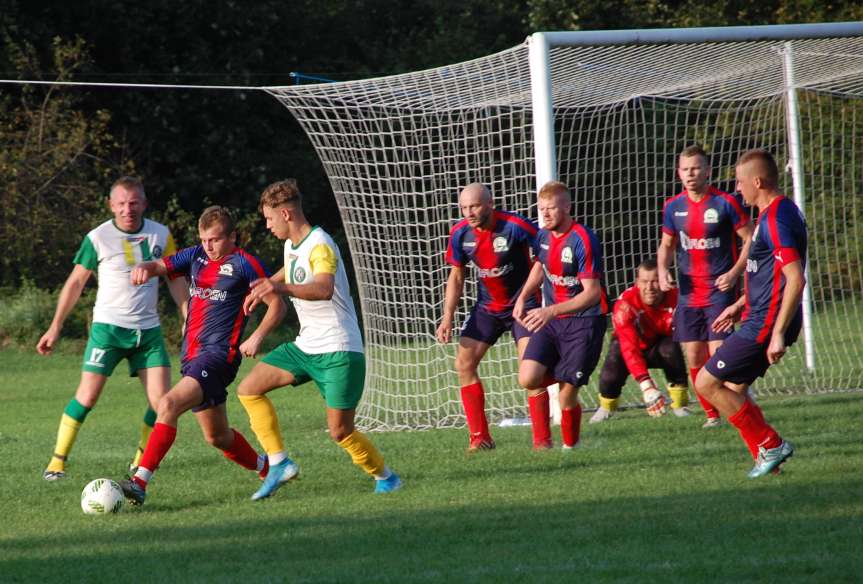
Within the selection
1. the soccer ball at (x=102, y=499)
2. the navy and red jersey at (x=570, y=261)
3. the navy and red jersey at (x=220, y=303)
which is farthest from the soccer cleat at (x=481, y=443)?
the soccer ball at (x=102, y=499)

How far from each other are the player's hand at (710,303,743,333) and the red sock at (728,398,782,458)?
0.93 meters

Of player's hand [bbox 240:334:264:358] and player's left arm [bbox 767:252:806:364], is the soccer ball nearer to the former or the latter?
player's hand [bbox 240:334:264:358]

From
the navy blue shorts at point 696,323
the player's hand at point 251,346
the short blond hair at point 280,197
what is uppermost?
the short blond hair at point 280,197

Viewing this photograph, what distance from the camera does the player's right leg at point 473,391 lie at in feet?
29.3

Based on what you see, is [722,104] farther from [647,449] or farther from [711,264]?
[647,449]

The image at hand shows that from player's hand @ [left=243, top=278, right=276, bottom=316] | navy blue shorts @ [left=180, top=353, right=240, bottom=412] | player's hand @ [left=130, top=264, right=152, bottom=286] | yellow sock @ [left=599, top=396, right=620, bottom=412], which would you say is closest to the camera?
player's hand @ [left=243, top=278, right=276, bottom=316]

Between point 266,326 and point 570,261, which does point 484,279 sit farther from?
point 266,326

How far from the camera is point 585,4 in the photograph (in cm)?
2528

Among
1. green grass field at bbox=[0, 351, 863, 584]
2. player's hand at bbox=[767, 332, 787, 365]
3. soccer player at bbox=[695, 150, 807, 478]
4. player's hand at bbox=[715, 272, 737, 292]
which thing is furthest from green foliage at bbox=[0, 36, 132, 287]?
player's hand at bbox=[767, 332, 787, 365]

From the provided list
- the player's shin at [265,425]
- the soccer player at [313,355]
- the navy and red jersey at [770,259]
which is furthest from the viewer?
the player's shin at [265,425]

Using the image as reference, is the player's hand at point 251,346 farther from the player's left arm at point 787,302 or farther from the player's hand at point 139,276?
the player's left arm at point 787,302

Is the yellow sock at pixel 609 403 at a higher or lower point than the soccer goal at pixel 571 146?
lower

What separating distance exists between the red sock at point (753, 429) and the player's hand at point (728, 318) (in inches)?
36.4

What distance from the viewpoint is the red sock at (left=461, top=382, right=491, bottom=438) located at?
8945mm
